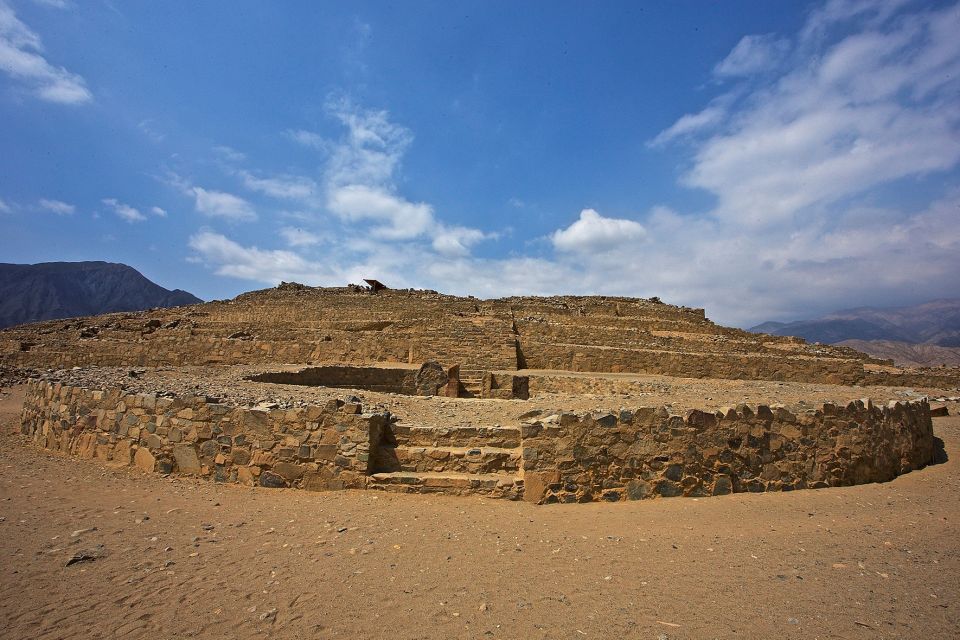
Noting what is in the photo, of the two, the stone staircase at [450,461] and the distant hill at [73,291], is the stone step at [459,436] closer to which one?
the stone staircase at [450,461]

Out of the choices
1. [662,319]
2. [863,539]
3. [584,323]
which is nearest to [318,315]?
[584,323]

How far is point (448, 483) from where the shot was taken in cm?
587

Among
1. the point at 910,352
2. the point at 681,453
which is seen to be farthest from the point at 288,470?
the point at 910,352

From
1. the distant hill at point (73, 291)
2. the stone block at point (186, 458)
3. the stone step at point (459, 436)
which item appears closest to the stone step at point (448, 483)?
the stone step at point (459, 436)

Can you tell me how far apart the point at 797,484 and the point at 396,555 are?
5.31 meters

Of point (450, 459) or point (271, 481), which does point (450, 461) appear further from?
point (271, 481)

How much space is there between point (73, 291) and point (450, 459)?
95779 mm

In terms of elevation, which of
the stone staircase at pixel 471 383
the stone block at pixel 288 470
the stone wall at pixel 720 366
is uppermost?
the stone wall at pixel 720 366

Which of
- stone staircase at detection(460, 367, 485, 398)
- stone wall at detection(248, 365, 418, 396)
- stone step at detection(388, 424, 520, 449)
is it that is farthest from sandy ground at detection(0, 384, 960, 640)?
stone staircase at detection(460, 367, 485, 398)

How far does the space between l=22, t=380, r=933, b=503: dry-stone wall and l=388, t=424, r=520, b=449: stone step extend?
2 centimetres

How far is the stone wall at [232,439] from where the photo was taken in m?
6.04

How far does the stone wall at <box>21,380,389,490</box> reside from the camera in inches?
238

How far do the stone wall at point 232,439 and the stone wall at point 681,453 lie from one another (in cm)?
237

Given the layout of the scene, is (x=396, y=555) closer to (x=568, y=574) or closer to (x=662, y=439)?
(x=568, y=574)
